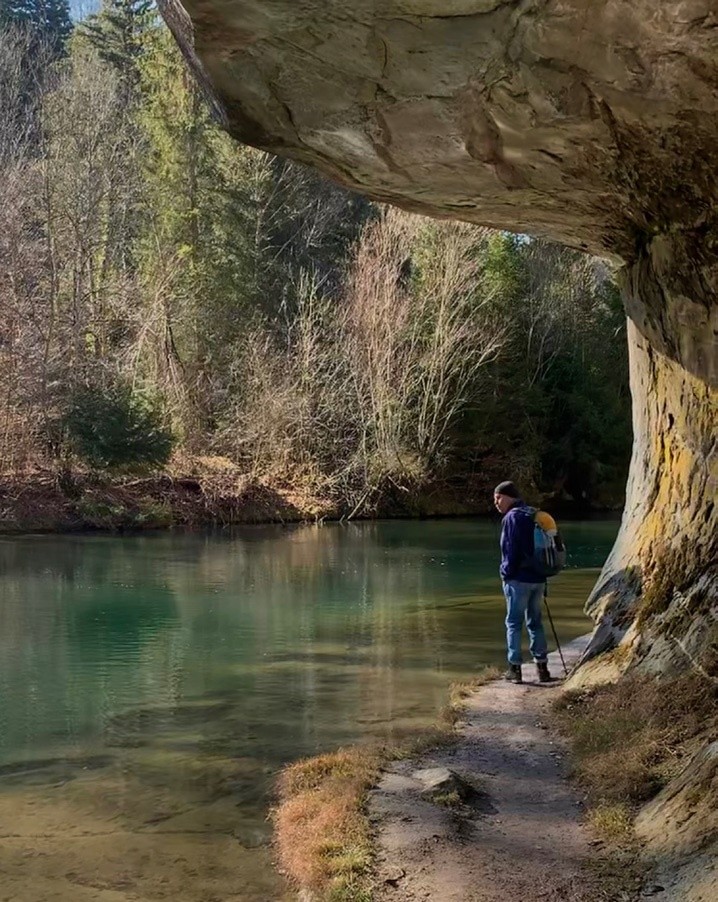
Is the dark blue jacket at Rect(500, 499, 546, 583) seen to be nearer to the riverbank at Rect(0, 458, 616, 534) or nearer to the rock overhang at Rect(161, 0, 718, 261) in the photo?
the rock overhang at Rect(161, 0, 718, 261)

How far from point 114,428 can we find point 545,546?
16650mm

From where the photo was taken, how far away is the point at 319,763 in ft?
20.3

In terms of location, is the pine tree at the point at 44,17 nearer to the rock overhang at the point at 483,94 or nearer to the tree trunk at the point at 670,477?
the tree trunk at the point at 670,477

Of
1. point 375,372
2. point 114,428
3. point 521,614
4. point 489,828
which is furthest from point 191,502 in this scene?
point 489,828

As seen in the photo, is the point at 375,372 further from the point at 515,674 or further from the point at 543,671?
the point at 543,671

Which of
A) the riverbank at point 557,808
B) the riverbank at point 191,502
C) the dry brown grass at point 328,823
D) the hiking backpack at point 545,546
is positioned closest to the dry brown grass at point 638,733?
the riverbank at point 557,808

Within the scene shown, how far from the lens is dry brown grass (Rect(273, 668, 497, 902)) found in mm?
4426

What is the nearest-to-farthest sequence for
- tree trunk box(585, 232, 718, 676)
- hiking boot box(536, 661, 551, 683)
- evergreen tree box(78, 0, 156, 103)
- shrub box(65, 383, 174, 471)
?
1. tree trunk box(585, 232, 718, 676)
2. hiking boot box(536, 661, 551, 683)
3. shrub box(65, 383, 174, 471)
4. evergreen tree box(78, 0, 156, 103)

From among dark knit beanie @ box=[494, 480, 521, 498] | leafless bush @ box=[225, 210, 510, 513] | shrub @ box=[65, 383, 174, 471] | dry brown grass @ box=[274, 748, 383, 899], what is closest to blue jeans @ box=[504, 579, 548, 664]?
dark knit beanie @ box=[494, 480, 521, 498]

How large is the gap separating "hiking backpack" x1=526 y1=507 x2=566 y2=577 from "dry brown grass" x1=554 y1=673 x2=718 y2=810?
4.55 feet

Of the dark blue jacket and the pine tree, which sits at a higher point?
the pine tree

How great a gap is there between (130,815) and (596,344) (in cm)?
2810

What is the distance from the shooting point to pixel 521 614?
820cm

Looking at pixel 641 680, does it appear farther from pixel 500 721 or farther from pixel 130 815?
pixel 130 815
